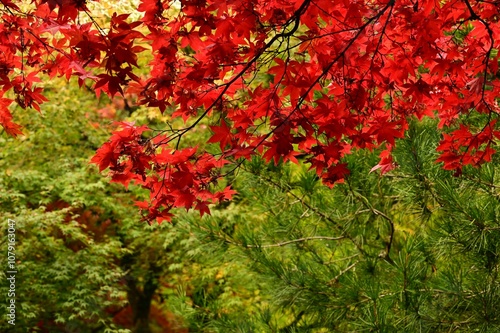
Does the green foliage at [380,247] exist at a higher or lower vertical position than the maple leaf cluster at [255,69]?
lower

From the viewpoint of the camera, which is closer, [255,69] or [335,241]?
[255,69]

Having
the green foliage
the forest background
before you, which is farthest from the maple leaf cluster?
the green foliage

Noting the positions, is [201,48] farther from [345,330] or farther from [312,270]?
[345,330]

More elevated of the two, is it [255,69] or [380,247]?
[255,69]

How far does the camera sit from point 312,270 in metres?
3.33

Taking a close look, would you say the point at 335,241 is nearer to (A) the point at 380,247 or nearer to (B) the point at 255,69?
(A) the point at 380,247

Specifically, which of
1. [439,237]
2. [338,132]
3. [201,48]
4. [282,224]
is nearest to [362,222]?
[282,224]

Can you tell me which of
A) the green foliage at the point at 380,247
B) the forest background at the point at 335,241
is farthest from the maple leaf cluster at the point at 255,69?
the green foliage at the point at 380,247

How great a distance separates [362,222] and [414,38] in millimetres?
1663

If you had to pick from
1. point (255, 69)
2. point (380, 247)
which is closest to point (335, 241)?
point (380, 247)

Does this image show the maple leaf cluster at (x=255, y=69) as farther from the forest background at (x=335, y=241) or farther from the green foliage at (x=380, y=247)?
the green foliage at (x=380, y=247)

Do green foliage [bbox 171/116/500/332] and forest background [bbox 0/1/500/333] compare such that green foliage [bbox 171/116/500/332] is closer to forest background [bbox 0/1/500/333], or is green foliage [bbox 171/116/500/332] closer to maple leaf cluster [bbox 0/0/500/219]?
forest background [bbox 0/1/500/333]

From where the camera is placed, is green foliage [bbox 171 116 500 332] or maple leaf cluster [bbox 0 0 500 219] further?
green foliage [bbox 171 116 500 332]

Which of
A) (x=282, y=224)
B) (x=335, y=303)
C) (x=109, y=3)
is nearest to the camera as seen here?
(x=335, y=303)
